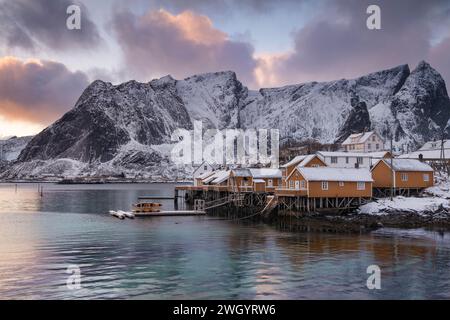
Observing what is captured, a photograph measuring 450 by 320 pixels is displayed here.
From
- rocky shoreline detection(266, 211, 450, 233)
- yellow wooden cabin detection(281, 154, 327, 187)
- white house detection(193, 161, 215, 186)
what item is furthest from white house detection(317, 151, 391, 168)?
white house detection(193, 161, 215, 186)

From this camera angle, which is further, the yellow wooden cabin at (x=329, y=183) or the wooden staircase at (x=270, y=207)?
the wooden staircase at (x=270, y=207)

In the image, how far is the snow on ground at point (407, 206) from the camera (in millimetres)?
61625

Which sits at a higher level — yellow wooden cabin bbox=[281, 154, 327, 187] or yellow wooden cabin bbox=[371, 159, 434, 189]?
yellow wooden cabin bbox=[281, 154, 327, 187]

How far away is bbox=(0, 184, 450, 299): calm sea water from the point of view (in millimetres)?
27781

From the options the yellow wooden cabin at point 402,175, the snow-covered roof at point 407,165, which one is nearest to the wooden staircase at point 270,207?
the yellow wooden cabin at point 402,175

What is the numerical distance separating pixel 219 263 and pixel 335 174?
36.0 metres

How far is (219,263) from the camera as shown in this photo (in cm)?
3591

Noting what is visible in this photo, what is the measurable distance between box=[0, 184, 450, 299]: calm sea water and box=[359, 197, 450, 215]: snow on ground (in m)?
7.78

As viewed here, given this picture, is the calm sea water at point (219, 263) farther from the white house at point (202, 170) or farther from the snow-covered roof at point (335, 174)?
the white house at point (202, 170)

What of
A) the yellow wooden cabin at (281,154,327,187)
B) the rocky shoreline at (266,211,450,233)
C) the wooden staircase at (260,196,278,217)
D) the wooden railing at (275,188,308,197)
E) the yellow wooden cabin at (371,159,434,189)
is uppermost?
the yellow wooden cabin at (281,154,327,187)

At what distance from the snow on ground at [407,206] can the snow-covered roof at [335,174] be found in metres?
4.17

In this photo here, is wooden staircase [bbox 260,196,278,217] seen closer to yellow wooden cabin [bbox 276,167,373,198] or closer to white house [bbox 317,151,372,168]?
yellow wooden cabin [bbox 276,167,373,198]

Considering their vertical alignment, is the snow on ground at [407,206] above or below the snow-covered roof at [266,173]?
below
